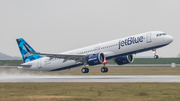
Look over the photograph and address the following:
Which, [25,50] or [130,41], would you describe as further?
[25,50]

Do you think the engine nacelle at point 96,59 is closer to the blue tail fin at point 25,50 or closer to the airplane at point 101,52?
the airplane at point 101,52

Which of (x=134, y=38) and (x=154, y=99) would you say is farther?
(x=134, y=38)

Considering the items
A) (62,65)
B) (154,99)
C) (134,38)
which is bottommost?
(154,99)

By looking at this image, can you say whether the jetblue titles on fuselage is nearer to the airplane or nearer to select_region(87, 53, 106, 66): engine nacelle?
the airplane

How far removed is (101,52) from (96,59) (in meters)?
1.64

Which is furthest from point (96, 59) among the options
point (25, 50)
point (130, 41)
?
point (25, 50)

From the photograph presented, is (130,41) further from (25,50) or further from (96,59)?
(25,50)

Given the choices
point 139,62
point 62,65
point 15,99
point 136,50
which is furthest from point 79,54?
point 139,62

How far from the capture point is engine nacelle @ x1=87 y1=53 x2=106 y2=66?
41.3 m

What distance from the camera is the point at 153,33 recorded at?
3906 centimetres

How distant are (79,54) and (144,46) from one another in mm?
11524

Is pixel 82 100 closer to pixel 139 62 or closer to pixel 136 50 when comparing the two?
pixel 136 50

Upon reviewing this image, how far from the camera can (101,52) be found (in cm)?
4234

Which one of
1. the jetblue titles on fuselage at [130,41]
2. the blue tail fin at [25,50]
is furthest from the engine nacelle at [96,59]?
the blue tail fin at [25,50]
